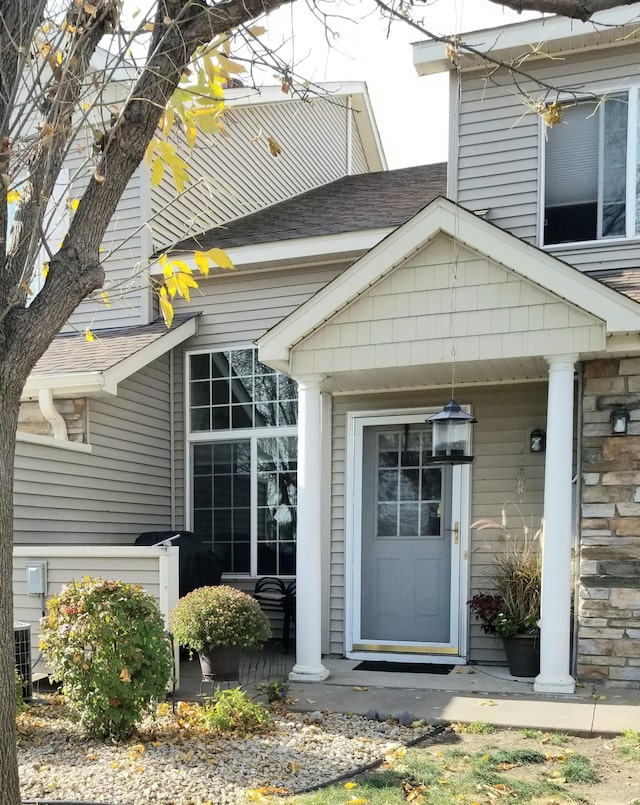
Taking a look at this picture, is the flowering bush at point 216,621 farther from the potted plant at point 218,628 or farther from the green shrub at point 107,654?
the green shrub at point 107,654

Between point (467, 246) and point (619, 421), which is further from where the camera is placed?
point (467, 246)

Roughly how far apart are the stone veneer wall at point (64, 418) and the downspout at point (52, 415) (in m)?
0.06

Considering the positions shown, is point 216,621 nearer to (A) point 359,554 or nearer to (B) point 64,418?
(A) point 359,554

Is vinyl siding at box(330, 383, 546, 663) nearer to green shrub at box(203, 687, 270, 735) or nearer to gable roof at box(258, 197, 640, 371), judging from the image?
gable roof at box(258, 197, 640, 371)

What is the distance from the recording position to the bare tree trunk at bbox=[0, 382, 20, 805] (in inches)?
103

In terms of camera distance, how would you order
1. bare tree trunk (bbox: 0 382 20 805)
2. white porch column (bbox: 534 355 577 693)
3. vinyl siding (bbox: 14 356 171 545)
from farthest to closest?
vinyl siding (bbox: 14 356 171 545)
white porch column (bbox: 534 355 577 693)
bare tree trunk (bbox: 0 382 20 805)

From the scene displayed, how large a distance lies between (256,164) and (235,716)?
728cm

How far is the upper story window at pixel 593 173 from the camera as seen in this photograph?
6.21 metres

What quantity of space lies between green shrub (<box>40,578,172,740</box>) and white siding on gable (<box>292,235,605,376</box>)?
2375mm

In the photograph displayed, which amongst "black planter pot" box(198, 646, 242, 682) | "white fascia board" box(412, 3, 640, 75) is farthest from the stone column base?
"white fascia board" box(412, 3, 640, 75)

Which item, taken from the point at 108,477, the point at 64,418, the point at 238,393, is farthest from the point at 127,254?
the point at 108,477

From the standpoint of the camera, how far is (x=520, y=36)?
6523mm

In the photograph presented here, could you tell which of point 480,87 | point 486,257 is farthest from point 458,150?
point 486,257

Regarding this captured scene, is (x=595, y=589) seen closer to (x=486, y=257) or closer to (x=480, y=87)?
(x=486, y=257)
